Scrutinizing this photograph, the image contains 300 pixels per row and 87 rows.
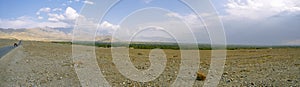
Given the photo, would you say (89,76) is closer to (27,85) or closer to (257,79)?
(27,85)

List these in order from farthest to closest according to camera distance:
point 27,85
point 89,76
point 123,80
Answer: point 89,76 < point 123,80 < point 27,85

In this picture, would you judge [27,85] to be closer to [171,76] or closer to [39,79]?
[39,79]

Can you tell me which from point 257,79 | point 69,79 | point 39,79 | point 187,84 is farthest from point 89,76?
point 257,79

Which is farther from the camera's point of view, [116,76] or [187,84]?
[116,76]

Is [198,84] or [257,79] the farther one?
[257,79]

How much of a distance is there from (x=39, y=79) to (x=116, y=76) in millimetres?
3195

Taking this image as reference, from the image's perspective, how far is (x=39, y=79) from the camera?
14086 millimetres

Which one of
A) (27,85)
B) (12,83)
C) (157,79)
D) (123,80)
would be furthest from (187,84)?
(12,83)

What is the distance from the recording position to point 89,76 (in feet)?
48.3

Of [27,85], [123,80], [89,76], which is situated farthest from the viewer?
[89,76]

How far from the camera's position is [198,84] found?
1291 cm

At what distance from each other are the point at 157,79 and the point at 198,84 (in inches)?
73.8

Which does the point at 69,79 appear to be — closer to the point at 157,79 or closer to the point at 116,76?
the point at 116,76

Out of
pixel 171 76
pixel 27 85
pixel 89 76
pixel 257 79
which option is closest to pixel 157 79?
pixel 171 76
